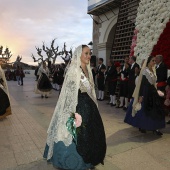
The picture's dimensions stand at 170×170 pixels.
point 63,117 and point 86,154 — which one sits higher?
point 63,117

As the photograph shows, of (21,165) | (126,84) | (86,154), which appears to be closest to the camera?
(86,154)

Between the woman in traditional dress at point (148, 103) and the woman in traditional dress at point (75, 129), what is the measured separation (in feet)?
6.50

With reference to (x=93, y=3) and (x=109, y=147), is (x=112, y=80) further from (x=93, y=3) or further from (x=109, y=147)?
(x=93, y=3)

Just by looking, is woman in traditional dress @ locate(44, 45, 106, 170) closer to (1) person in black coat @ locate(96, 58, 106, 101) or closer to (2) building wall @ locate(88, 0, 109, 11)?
(1) person in black coat @ locate(96, 58, 106, 101)

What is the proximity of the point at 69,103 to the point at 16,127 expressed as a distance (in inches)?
125

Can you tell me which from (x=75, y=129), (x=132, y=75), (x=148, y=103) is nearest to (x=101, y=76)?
(x=132, y=75)

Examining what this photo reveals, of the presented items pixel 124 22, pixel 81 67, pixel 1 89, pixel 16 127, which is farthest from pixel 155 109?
pixel 124 22

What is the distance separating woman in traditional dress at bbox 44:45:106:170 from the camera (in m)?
2.93

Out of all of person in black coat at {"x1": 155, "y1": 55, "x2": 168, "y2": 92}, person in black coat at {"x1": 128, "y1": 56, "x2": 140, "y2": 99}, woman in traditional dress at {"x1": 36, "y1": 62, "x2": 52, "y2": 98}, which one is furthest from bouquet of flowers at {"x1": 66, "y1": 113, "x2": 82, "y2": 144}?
woman in traditional dress at {"x1": 36, "y1": 62, "x2": 52, "y2": 98}

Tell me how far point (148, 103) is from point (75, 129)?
243cm

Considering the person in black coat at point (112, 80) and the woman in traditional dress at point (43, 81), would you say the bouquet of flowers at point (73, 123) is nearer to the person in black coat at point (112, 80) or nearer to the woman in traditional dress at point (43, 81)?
the person in black coat at point (112, 80)

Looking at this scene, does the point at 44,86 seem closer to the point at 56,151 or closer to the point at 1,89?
the point at 1,89

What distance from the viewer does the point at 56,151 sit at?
298 centimetres

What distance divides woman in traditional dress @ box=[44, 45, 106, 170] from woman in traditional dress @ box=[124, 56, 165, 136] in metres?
1.98
